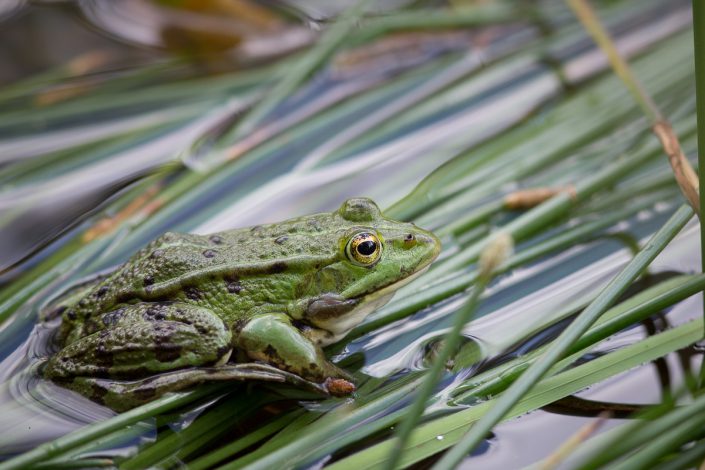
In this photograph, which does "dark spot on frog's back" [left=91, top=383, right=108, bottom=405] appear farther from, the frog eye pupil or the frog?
the frog eye pupil

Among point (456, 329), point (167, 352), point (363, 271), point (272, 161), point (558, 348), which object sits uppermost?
point (272, 161)

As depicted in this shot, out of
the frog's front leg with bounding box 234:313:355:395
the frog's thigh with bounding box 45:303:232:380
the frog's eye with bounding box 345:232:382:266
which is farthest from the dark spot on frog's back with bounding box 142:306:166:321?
the frog's eye with bounding box 345:232:382:266

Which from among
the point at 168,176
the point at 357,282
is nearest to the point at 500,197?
the point at 357,282

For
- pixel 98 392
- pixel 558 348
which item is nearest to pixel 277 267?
pixel 98 392

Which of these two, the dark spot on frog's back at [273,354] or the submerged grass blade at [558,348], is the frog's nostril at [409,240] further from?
the submerged grass blade at [558,348]

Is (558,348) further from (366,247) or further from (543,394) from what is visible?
(366,247)

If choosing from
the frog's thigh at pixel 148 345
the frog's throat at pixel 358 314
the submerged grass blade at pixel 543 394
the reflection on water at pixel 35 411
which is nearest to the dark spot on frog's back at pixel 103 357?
the frog's thigh at pixel 148 345

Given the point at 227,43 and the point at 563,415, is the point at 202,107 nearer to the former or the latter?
the point at 227,43
